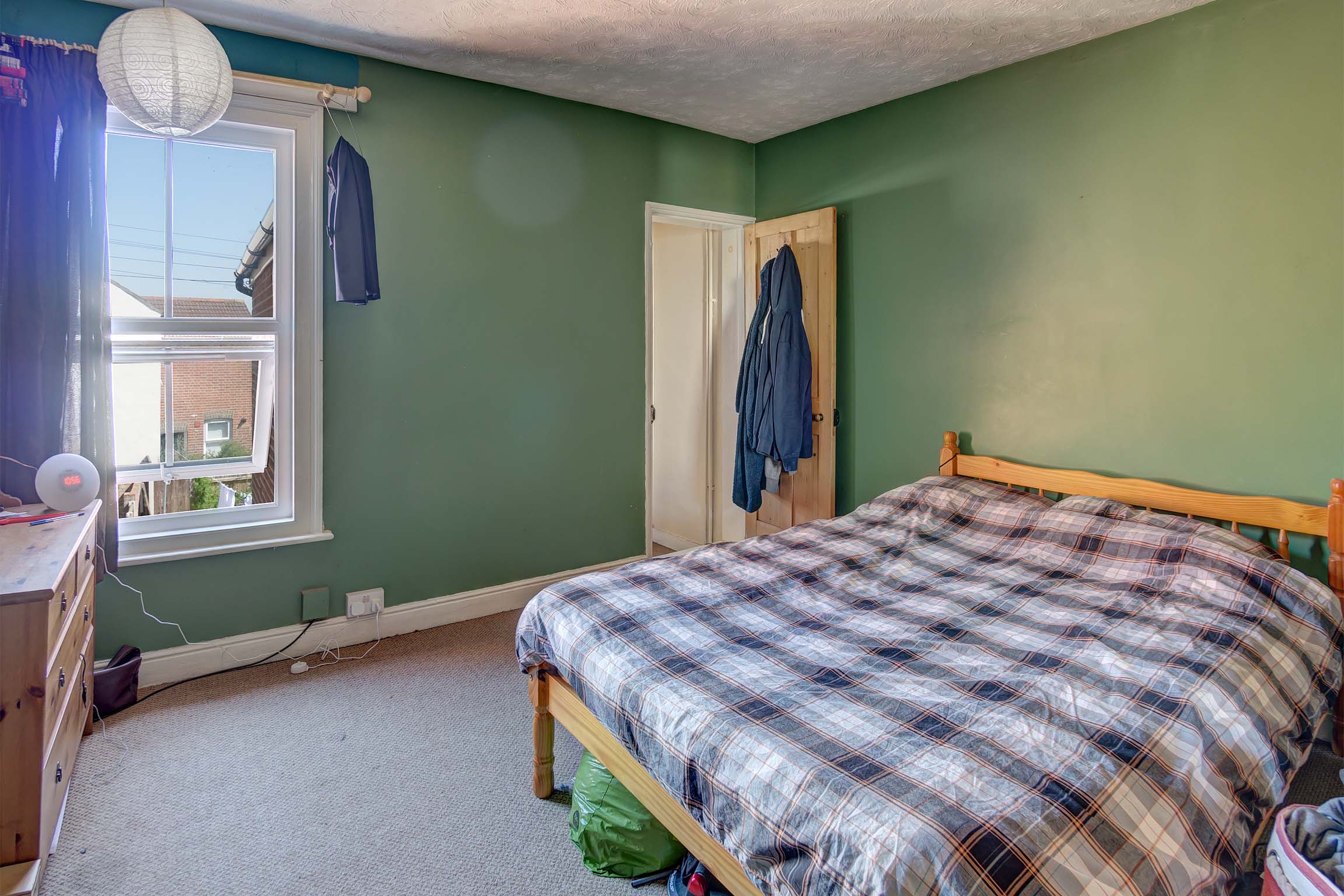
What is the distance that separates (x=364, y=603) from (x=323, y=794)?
3.66 feet

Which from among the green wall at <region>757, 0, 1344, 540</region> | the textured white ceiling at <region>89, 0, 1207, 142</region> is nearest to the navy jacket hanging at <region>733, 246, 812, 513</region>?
the green wall at <region>757, 0, 1344, 540</region>

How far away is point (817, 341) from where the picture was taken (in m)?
3.75

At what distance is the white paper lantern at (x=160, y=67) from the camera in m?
2.02

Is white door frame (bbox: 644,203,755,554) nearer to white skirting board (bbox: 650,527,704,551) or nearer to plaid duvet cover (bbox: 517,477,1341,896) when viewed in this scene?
white skirting board (bbox: 650,527,704,551)

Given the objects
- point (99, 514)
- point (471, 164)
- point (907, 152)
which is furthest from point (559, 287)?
point (99, 514)

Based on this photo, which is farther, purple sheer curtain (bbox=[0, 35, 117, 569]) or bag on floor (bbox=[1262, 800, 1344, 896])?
purple sheer curtain (bbox=[0, 35, 117, 569])

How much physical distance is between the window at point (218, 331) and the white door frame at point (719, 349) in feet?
5.32

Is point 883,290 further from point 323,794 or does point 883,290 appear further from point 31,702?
point 31,702

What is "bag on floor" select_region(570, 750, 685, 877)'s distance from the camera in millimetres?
1761

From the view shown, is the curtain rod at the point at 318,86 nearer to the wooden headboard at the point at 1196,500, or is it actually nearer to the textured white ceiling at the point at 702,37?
the textured white ceiling at the point at 702,37

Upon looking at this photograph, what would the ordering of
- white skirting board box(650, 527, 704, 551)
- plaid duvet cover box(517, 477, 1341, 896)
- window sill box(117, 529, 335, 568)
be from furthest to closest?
white skirting board box(650, 527, 704, 551)
window sill box(117, 529, 335, 568)
plaid duvet cover box(517, 477, 1341, 896)

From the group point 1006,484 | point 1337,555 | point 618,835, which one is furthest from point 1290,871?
point 1006,484

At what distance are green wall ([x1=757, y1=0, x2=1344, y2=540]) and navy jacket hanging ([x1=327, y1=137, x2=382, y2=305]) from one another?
7.23ft

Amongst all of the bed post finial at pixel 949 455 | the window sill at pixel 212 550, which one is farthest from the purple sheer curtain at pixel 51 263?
the bed post finial at pixel 949 455
